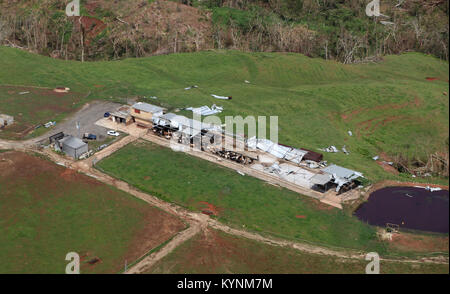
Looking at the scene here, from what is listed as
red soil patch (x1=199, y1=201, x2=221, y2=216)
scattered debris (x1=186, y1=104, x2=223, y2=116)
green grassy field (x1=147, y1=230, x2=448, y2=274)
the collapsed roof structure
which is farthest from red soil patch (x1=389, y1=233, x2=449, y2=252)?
scattered debris (x1=186, y1=104, x2=223, y2=116)

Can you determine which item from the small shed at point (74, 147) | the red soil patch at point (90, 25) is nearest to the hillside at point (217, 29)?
the red soil patch at point (90, 25)

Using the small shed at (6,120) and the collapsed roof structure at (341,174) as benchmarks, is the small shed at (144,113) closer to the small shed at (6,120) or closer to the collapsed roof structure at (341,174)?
the small shed at (6,120)

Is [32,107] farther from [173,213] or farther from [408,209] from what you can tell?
[408,209]

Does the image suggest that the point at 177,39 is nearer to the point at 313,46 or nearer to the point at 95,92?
the point at 313,46

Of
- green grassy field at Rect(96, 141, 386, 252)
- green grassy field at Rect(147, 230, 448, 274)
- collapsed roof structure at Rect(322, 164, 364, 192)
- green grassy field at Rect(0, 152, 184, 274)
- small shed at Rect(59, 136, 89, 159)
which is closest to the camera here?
green grassy field at Rect(147, 230, 448, 274)

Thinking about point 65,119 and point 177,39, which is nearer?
point 65,119

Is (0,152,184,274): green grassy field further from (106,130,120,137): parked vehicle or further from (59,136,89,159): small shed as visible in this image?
(106,130,120,137): parked vehicle
